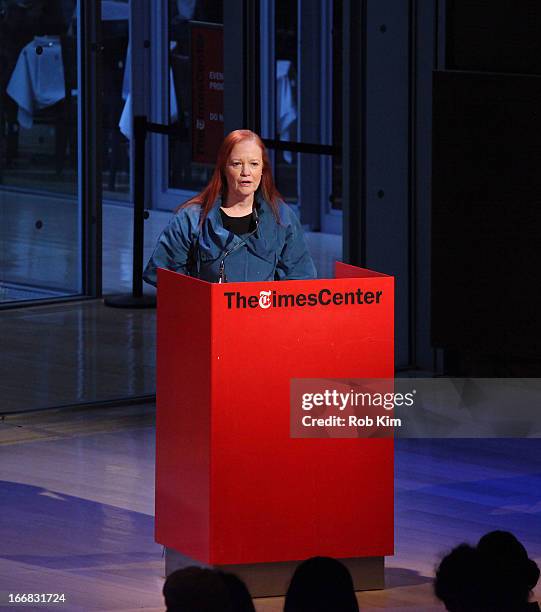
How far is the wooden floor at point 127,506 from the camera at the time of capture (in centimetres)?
512

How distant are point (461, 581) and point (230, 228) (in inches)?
78.4

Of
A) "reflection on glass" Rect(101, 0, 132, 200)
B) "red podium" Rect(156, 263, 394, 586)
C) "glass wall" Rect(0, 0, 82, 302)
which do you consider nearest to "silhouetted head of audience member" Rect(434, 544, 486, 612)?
"red podium" Rect(156, 263, 394, 586)

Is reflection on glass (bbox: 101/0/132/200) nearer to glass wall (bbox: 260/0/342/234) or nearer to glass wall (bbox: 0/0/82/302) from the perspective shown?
glass wall (bbox: 260/0/342/234)

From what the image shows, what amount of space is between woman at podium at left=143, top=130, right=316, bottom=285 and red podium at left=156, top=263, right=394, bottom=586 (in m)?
0.17

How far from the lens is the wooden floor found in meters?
5.12

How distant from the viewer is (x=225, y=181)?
5141 millimetres

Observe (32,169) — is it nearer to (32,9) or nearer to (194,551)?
(32,9)

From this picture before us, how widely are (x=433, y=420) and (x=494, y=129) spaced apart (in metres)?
1.33

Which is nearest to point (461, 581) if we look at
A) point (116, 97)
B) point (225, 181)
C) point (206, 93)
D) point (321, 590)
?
point (321, 590)

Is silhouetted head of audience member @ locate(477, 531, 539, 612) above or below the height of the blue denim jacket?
below

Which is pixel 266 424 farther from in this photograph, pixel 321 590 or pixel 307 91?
pixel 307 91

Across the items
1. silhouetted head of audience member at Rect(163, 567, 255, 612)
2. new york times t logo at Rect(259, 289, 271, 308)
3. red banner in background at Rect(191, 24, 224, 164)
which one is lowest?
silhouetted head of audience member at Rect(163, 567, 255, 612)

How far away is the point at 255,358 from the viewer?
16.0 feet

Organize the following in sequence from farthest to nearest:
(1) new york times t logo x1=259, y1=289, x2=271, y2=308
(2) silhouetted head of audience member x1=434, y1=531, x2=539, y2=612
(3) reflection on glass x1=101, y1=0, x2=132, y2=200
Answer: (3) reflection on glass x1=101, y1=0, x2=132, y2=200, (1) new york times t logo x1=259, y1=289, x2=271, y2=308, (2) silhouetted head of audience member x1=434, y1=531, x2=539, y2=612
